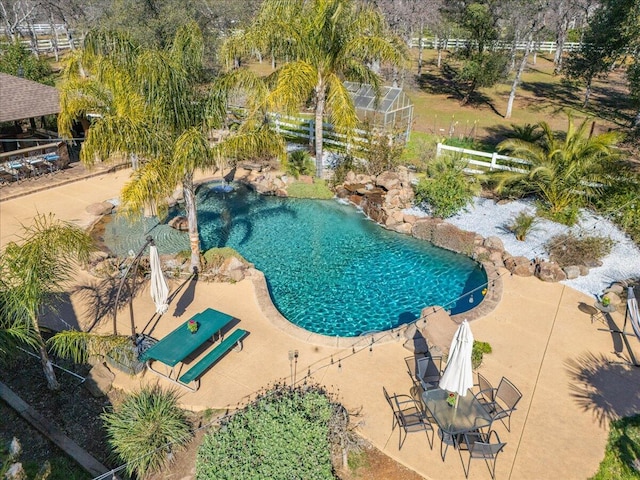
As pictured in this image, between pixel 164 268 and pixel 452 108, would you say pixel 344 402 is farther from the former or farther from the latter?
pixel 452 108

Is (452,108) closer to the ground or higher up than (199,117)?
closer to the ground

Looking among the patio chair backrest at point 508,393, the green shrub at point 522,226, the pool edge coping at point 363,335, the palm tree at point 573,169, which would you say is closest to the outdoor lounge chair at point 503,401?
the patio chair backrest at point 508,393

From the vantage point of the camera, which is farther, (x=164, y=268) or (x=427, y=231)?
(x=427, y=231)

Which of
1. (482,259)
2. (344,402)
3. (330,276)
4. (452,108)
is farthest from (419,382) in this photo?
(452,108)

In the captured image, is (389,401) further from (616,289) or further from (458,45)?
(458,45)

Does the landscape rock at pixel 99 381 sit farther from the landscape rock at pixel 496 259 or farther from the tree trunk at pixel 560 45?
the tree trunk at pixel 560 45

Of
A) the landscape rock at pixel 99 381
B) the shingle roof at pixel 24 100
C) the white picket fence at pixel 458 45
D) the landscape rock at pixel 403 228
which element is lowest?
the landscape rock at pixel 99 381

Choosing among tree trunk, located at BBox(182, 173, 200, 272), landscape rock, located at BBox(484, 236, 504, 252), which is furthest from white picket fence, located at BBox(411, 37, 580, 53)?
tree trunk, located at BBox(182, 173, 200, 272)
